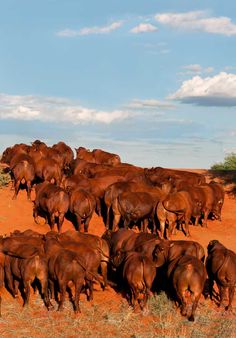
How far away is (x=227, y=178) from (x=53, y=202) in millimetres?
14733

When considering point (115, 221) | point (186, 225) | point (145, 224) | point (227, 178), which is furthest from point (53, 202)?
point (227, 178)

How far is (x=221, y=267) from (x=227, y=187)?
56.0ft

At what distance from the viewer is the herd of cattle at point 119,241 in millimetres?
11734

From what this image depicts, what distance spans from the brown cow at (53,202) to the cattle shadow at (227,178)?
11962 mm

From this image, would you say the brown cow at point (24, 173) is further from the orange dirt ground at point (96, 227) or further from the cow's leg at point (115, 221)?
the cow's leg at point (115, 221)

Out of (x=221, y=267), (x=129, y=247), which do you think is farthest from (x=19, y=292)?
(x=221, y=267)

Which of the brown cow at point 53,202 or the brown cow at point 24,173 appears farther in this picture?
the brown cow at point 24,173

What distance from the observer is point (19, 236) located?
529 inches

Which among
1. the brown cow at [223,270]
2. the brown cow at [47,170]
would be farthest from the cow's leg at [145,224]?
the brown cow at [223,270]

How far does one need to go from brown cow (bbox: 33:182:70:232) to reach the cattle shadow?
11962 millimetres

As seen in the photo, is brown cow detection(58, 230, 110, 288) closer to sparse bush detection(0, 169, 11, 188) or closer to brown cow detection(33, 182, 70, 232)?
brown cow detection(33, 182, 70, 232)

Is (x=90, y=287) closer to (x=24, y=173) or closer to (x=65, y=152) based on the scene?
(x=24, y=173)

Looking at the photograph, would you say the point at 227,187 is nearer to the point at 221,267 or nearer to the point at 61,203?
the point at 61,203

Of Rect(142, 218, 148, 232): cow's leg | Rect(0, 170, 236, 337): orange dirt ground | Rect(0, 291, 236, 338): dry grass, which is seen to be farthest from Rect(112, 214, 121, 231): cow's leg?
Rect(0, 291, 236, 338): dry grass
